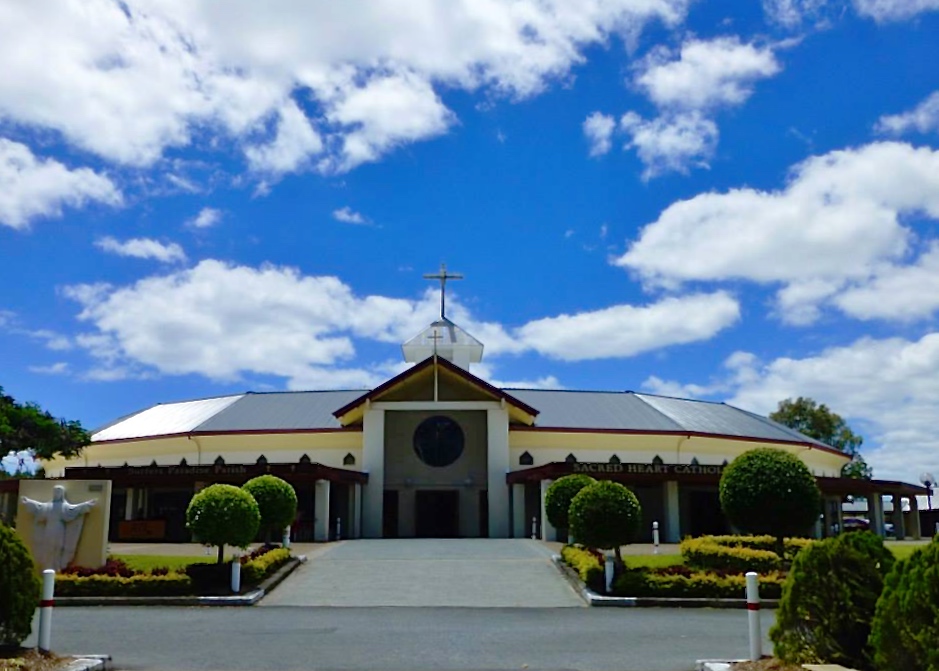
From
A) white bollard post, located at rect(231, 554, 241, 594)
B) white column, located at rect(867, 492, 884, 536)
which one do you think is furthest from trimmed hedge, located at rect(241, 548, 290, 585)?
white column, located at rect(867, 492, 884, 536)

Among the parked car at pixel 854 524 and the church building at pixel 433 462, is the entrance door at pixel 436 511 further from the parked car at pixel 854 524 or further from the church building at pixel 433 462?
the parked car at pixel 854 524

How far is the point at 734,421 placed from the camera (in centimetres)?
4947

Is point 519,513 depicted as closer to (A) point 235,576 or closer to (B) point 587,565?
(B) point 587,565

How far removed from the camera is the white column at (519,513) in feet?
124

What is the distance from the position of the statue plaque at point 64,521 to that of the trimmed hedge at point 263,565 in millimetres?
3478

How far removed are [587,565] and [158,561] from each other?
35.8 feet

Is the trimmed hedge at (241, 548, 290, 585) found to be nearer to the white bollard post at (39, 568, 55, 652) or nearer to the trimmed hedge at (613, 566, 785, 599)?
the trimmed hedge at (613, 566, 785, 599)

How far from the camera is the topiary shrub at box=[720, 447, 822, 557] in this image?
22.6m

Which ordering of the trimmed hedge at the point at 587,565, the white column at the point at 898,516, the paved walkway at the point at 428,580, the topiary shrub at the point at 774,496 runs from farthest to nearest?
the white column at the point at 898,516, the topiary shrub at the point at 774,496, the trimmed hedge at the point at 587,565, the paved walkway at the point at 428,580

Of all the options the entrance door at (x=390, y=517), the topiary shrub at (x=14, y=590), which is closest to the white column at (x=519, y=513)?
the entrance door at (x=390, y=517)

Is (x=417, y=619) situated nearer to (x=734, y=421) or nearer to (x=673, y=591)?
(x=673, y=591)

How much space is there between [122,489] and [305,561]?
750 inches

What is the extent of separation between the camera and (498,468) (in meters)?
39.1

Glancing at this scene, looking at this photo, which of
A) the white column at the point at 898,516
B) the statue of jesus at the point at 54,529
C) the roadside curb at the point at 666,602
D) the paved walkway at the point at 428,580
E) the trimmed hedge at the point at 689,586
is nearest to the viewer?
the roadside curb at the point at 666,602
